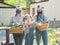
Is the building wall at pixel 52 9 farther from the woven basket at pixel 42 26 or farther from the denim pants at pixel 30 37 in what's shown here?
the woven basket at pixel 42 26

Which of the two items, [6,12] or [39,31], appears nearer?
[39,31]

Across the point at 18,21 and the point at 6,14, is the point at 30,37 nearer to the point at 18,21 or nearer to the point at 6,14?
the point at 18,21

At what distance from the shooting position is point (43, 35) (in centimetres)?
634

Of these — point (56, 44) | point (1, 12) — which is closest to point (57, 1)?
point (1, 12)

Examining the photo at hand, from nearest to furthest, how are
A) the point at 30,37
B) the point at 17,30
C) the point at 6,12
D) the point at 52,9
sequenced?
the point at 17,30, the point at 30,37, the point at 6,12, the point at 52,9

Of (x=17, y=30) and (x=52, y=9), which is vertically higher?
(x=17, y=30)

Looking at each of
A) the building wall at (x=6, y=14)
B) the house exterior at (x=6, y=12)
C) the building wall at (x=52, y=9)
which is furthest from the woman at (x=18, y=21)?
the building wall at (x=52, y=9)

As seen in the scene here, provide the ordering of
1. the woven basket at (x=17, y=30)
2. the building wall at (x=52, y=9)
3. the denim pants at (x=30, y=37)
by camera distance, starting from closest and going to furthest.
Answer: the woven basket at (x=17, y=30) → the denim pants at (x=30, y=37) → the building wall at (x=52, y=9)

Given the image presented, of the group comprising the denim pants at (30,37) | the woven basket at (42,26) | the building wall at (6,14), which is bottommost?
the building wall at (6,14)

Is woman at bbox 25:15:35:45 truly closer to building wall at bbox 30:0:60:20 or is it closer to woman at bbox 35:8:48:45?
woman at bbox 35:8:48:45

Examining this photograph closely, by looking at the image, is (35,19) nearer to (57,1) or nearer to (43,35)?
(43,35)

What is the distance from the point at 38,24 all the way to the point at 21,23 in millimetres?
478

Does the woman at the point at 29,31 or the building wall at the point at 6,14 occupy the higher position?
the woman at the point at 29,31

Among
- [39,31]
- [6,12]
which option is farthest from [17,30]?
[6,12]
